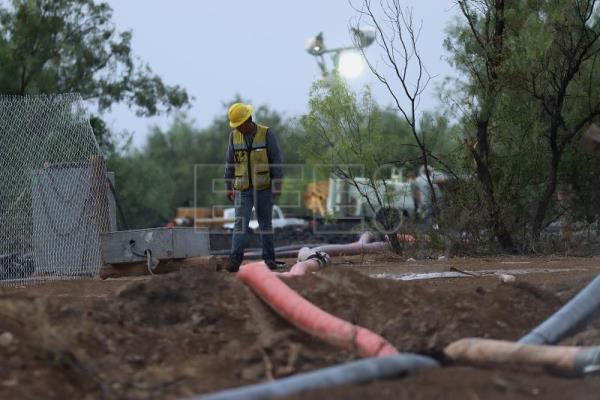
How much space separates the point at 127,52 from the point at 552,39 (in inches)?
604

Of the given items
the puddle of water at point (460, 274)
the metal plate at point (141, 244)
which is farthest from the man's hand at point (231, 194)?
the puddle of water at point (460, 274)

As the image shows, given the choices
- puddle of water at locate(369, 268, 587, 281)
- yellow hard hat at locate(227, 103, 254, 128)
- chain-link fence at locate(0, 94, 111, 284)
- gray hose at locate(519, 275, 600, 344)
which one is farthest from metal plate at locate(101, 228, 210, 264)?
gray hose at locate(519, 275, 600, 344)

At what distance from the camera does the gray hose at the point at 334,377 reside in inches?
163

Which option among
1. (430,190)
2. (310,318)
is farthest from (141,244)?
(310,318)

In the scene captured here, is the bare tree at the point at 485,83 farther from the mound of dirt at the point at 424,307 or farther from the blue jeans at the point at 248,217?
the mound of dirt at the point at 424,307

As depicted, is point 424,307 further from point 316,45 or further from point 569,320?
point 316,45

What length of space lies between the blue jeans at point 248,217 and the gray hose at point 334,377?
22.5 ft

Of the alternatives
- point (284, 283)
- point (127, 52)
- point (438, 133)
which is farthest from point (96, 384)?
point (127, 52)

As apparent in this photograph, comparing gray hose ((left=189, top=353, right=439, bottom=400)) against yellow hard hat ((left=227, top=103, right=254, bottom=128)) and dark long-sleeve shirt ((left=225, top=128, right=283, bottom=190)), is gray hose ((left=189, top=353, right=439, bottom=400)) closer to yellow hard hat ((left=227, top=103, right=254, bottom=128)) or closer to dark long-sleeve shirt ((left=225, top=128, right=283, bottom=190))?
dark long-sleeve shirt ((left=225, top=128, right=283, bottom=190))

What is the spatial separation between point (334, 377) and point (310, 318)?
5.16 ft

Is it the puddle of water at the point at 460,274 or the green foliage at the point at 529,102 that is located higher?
the green foliage at the point at 529,102

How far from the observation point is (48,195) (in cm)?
1210

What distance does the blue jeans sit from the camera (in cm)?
1170

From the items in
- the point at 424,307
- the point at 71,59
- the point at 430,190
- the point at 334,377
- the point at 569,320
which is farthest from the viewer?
the point at 71,59
